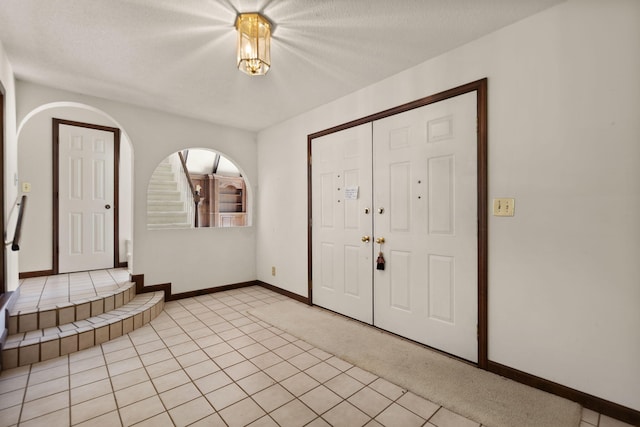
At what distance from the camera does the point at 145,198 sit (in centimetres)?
360

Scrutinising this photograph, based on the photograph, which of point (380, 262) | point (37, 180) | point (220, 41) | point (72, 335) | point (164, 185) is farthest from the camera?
point (164, 185)

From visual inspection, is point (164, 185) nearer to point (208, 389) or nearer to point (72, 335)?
point (72, 335)

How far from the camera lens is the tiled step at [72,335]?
2.21m

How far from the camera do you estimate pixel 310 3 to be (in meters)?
1.77

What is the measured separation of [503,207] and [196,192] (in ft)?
15.5

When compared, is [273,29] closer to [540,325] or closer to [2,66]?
[2,66]

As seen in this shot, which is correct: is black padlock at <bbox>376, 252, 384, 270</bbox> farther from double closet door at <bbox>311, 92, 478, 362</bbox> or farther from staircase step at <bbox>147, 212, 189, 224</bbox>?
staircase step at <bbox>147, 212, 189, 224</bbox>

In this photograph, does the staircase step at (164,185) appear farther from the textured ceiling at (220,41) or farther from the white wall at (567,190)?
the white wall at (567,190)

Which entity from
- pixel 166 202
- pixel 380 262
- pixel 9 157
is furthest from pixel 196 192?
pixel 380 262

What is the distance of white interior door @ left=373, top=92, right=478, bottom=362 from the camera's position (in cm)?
224

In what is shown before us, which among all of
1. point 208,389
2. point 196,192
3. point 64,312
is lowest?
point 208,389

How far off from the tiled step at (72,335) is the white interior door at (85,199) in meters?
1.79

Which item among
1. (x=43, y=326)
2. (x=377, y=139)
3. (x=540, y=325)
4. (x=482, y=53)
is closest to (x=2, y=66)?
(x=43, y=326)

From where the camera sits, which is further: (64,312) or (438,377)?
(64,312)
